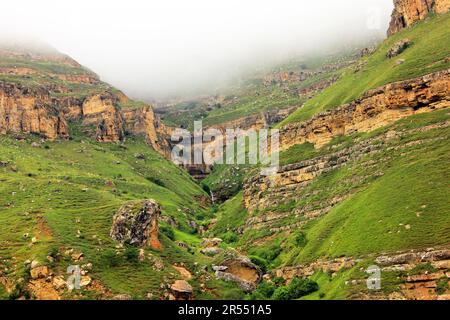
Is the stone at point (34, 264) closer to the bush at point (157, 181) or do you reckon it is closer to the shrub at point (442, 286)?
the shrub at point (442, 286)

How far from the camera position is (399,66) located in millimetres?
133875

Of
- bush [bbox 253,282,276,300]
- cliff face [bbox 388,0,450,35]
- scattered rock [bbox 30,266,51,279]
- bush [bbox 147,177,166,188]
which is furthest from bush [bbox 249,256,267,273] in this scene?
cliff face [bbox 388,0,450,35]

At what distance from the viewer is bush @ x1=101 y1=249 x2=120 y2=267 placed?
94300 millimetres

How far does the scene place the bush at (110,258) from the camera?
94300mm

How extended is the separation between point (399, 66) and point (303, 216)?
45.4 m

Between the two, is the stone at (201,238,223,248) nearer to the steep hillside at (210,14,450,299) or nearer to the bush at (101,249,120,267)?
the steep hillside at (210,14,450,299)

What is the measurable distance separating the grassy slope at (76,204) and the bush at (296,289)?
20.1m

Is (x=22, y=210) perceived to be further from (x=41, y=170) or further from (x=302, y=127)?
(x=302, y=127)

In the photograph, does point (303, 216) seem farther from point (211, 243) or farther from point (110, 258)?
point (110, 258)

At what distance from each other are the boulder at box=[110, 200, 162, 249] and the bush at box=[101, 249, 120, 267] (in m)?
5.17

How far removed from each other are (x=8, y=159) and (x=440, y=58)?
117 meters

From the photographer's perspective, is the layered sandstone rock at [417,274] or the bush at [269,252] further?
the bush at [269,252]

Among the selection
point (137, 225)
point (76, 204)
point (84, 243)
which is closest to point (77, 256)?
point (84, 243)

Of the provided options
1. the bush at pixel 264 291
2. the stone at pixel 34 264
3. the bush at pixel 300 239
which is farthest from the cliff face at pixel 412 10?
the stone at pixel 34 264
